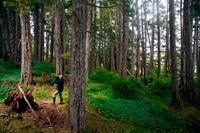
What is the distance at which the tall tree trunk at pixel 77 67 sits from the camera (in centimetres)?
386

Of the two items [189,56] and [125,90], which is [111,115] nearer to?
[125,90]

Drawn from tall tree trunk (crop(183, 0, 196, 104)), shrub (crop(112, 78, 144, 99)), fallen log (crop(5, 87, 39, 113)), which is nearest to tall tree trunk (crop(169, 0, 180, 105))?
tall tree trunk (crop(183, 0, 196, 104))

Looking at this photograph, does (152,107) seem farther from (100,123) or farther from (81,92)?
(81,92)

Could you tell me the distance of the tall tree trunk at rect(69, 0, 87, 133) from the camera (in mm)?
3855

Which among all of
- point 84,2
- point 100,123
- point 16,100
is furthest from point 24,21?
point 100,123

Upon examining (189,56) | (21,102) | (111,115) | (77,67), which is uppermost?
(189,56)

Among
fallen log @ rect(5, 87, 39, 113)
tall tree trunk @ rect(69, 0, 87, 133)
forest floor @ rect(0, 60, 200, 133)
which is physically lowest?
forest floor @ rect(0, 60, 200, 133)

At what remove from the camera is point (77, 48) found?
12.7 ft

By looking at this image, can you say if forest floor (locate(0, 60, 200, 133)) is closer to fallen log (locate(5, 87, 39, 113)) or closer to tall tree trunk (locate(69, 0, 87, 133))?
fallen log (locate(5, 87, 39, 113))

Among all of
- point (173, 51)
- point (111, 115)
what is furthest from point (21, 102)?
point (173, 51)

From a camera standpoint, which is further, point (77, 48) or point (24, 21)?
point (24, 21)

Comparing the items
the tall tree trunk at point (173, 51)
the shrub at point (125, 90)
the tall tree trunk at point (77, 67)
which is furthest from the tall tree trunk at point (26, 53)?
the tall tree trunk at point (173, 51)

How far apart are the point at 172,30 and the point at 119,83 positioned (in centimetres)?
509

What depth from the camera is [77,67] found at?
12.7 feet
